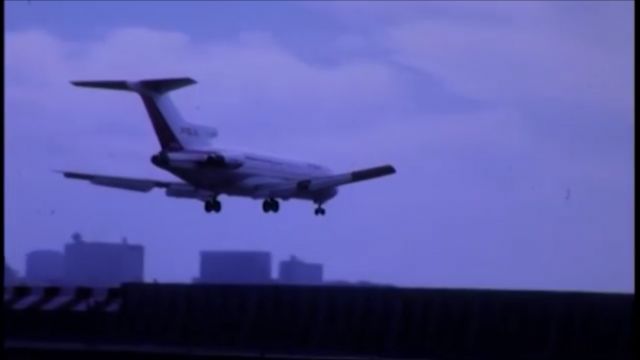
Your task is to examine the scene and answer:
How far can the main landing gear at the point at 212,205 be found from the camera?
55597 millimetres

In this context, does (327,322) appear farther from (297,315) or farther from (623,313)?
(623,313)

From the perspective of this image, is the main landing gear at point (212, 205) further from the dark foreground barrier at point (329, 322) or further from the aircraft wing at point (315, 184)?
the dark foreground barrier at point (329, 322)

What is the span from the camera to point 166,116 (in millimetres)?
62219

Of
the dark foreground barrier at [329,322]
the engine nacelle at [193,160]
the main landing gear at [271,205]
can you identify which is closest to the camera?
the dark foreground barrier at [329,322]

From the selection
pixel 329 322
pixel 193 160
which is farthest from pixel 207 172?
pixel 329 322

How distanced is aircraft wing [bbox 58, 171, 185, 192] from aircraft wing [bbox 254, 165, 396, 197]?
16.2ft

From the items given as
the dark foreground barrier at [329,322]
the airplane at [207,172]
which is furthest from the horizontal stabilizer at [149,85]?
the dark foreground barrier at [329,322]

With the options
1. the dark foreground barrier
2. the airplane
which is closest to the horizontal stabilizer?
the airplane

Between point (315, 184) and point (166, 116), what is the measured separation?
370 inches

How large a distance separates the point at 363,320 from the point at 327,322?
869mm

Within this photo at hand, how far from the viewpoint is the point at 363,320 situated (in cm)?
2631

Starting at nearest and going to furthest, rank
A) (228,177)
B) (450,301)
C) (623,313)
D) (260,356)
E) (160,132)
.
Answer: (260,356) → (623,313) → (450,301) → (228,177) → (160,132)

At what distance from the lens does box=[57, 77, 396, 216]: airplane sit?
56.0 metres

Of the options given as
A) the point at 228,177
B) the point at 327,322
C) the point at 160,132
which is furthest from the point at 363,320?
the point at 160,132
